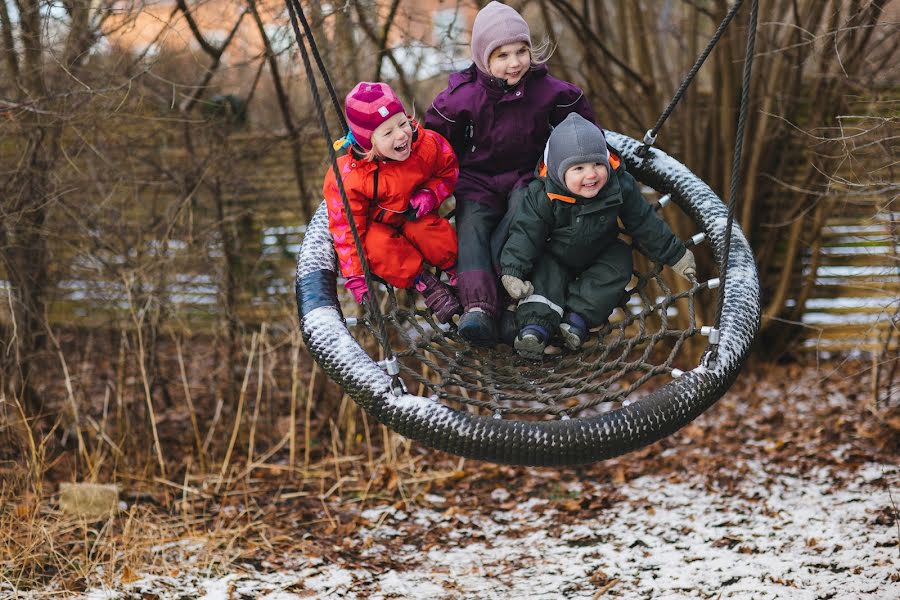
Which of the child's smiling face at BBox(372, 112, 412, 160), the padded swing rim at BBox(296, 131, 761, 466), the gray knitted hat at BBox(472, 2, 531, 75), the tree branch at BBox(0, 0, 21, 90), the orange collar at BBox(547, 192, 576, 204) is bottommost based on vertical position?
the padded swing rim at BBox(296, 131, 761, 466)

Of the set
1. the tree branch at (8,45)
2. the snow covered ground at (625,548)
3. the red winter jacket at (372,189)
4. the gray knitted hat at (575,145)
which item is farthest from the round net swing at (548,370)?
the tree branch at (8,45)

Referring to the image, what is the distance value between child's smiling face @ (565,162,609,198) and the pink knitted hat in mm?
517

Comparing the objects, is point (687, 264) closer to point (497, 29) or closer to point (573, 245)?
point (573, 245)

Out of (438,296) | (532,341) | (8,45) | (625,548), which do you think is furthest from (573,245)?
(8,45)

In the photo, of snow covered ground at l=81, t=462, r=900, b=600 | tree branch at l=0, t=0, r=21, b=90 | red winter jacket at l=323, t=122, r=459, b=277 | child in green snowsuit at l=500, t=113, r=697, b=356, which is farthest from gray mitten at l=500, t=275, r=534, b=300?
tree branch at l=0, t=0, r=21, b=90

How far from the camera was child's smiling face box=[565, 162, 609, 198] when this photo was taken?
2.52 m

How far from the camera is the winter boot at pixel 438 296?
2816mm

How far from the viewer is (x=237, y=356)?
17.4 feet

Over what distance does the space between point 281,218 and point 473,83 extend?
3182 millimetres

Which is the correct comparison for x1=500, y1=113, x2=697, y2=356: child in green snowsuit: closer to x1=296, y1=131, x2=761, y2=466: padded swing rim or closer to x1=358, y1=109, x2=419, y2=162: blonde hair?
x1=296, y1=131, x2=761, y2=466: padded swing rim

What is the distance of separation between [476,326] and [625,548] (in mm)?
1695

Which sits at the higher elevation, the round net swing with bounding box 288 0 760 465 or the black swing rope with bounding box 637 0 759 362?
the black swing rope with bounding box 637 0 759 362

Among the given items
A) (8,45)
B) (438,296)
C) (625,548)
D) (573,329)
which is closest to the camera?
(573,329)

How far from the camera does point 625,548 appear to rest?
152 inches
